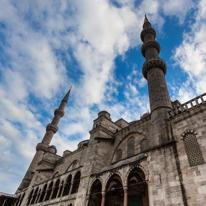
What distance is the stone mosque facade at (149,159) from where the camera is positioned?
768 centimetres

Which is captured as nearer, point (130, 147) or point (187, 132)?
point (187, 132)

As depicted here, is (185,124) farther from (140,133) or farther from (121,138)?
(121,138)

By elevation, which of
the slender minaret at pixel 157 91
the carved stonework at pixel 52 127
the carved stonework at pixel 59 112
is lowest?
the slender minaret at pixel 157 91

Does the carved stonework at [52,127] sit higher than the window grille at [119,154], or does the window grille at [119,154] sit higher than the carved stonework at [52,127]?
the carved stonework at [52,127]

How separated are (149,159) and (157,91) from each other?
221 inches

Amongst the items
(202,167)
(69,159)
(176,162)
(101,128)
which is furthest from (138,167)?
(69,159)

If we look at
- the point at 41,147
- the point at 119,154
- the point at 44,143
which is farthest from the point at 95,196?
the point at 44,143

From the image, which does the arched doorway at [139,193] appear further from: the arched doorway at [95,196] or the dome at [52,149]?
the dome at [52,149]

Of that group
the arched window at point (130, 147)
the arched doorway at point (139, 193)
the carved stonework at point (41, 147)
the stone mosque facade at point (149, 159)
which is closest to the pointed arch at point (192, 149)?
the stone mosque facade at point (149, 159)

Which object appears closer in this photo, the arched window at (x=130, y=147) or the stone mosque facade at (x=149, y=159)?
the stone mosque facade at (x=149, y=159)

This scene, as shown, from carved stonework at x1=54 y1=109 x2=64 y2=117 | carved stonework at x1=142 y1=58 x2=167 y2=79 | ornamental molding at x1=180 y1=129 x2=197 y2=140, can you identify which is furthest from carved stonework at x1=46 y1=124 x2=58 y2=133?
ornamental molding at x1=180 y1=129 x2=197 y2=140

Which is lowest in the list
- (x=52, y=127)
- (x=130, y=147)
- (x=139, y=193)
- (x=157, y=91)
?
(x=139, y=193)

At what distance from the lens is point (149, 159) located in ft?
30.6

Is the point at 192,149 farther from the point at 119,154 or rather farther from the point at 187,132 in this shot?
the point at 119,154
